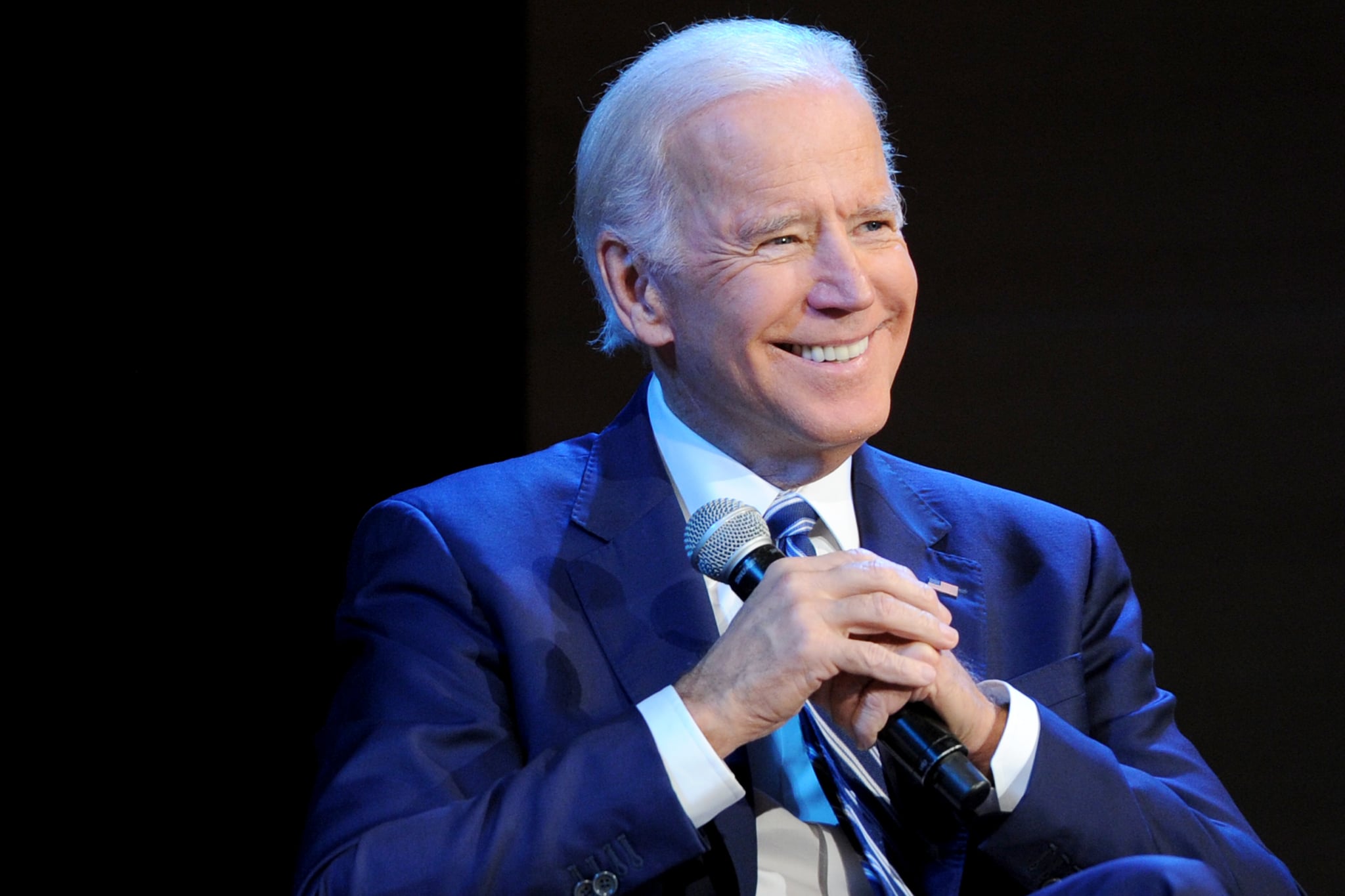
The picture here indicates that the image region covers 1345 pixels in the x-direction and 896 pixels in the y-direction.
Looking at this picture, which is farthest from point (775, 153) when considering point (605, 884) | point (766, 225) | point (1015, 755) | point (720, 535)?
point (605, 884)

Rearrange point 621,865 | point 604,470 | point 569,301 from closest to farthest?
point 621,865
point 604,470
point 569,301

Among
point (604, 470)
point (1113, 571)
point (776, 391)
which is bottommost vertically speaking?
point (1113, 571)

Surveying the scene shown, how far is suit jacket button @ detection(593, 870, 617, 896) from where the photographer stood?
1417 millimetres

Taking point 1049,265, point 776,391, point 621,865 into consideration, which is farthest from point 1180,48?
point 621,865

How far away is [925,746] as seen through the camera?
130 cm

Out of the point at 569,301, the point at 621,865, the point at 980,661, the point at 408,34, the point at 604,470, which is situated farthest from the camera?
the point at 569,301

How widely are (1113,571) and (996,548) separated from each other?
6.8 inches

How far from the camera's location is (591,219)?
193cm

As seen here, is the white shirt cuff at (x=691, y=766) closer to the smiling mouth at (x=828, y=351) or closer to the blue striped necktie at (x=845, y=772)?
the blue striped necktie at (x=845, y=772)

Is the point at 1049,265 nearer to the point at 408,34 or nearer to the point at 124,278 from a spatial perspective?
the point at 408,34

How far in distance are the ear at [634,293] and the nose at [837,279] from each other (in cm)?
22

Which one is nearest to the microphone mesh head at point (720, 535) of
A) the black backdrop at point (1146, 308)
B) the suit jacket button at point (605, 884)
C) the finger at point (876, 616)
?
the finger at point (876, 616)

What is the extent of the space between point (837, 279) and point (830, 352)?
9 cm

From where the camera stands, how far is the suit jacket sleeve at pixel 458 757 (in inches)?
55.8
